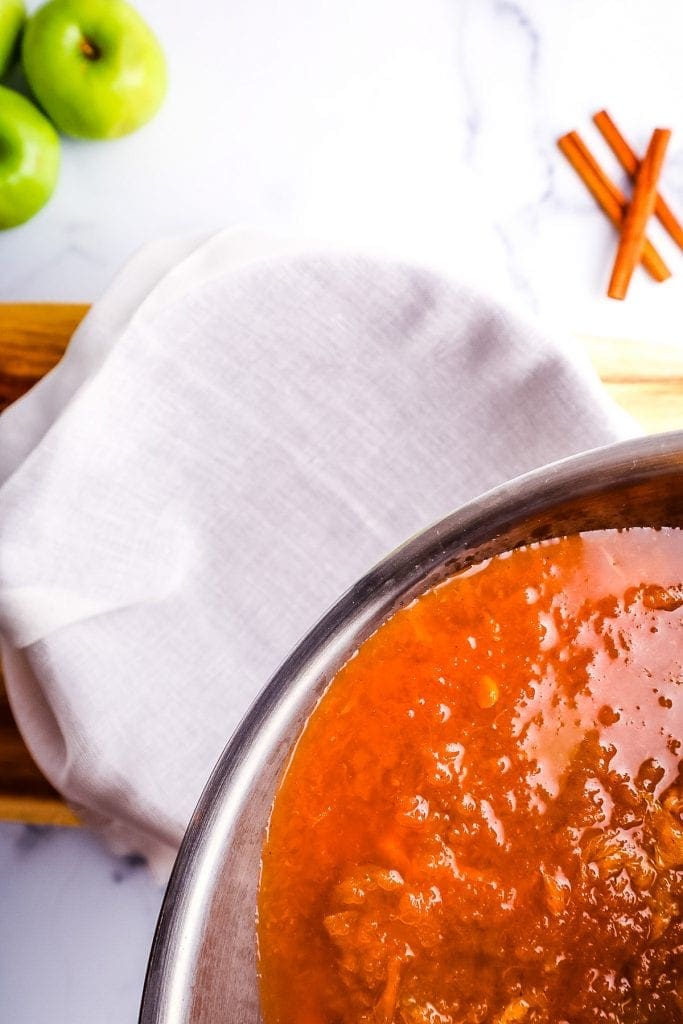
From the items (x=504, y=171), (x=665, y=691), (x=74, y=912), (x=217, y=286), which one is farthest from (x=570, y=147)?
(x=74, y=912)

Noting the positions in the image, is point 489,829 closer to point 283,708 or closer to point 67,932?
point 283,708

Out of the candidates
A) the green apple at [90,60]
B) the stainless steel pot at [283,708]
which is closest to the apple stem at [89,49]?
the green apple at [90,60]

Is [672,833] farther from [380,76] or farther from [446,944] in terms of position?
[380,76]

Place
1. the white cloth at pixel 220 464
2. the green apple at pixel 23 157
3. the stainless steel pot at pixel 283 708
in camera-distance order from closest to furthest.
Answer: the stainless steel pot at pixel 283 708, the white cloth at pixel 220 464, the green apple at pixel 23 157

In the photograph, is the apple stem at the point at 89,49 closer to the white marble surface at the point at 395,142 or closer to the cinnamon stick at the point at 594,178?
the white marble surface at the point at 395,142

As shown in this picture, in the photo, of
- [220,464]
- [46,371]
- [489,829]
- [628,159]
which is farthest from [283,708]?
[628,159]

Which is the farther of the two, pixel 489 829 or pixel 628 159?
pixel 628 159

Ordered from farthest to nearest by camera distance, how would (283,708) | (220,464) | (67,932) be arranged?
1. (67,932)
2. (220,464)
3. (283,708)
